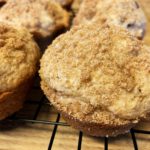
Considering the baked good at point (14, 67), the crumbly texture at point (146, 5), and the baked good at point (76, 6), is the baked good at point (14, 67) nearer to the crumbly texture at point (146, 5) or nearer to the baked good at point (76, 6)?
the baked good at point (76, 6)

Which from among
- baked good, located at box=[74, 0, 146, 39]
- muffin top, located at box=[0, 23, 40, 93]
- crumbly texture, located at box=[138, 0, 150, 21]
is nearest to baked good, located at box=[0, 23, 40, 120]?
muffin top, located at box=[0, 23, 40, 93]

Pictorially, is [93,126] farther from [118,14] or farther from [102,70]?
[118,14]

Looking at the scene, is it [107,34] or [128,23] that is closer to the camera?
[107,34]

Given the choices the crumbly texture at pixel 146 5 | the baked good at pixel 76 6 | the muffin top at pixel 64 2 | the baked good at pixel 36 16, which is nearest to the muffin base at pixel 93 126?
the baked good at pixel 36 16

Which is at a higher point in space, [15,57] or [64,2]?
[64,2]

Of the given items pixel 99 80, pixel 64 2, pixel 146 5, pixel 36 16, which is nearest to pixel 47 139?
pixel 99 80

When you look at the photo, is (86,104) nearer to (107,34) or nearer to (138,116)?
(138,116)

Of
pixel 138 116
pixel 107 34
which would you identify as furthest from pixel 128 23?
pixel 138 116
